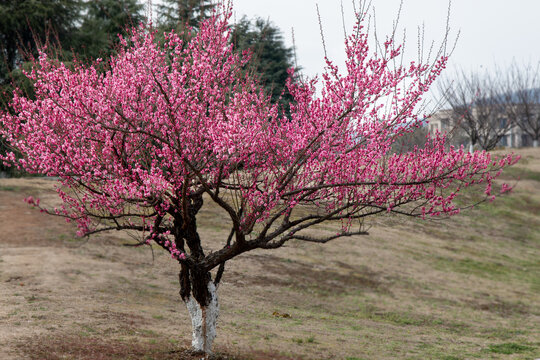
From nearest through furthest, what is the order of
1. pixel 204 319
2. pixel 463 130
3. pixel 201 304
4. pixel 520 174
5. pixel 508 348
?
pixel 201 304 → pixel 204 319 → pixel 508 348 → pixel 520 174 → pixel 463 130

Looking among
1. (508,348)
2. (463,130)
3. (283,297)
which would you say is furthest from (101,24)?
(463,130)

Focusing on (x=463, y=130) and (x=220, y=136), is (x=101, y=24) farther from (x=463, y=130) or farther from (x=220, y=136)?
(x=463, y=130)

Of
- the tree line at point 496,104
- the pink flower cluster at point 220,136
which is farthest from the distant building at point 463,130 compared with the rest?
the pink flower cluster at point 220,136

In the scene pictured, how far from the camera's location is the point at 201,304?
9289 millimetres

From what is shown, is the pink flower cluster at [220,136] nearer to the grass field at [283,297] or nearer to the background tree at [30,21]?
the grass field at [283,297]

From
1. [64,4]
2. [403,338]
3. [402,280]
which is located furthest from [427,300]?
[64,4]

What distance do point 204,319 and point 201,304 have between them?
0.31m

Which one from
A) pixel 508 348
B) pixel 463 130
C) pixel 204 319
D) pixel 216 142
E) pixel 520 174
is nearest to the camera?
pixel 216 142

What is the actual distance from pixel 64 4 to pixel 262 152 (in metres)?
25.9

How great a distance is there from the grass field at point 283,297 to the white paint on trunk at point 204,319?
52cm

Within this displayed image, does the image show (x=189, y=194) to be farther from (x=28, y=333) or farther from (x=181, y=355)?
(x=28, y=333)

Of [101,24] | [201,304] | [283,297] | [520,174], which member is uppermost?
[101,24]

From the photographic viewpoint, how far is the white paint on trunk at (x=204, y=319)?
30.7ft

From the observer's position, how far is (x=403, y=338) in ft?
43.9
